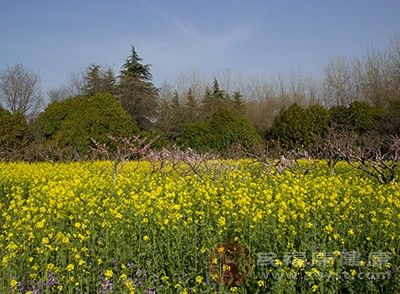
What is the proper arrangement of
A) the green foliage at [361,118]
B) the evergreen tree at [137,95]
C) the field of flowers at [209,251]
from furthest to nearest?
the evergreen tree at [137,95] → the green foliage at [361,118] → the field of flowers at [209,251]

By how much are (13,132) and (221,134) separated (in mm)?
10407

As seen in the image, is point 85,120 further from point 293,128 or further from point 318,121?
point 318,121

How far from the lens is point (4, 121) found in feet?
74.3

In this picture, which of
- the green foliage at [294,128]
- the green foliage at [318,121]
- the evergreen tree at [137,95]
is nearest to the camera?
the green foliage at [294,128]

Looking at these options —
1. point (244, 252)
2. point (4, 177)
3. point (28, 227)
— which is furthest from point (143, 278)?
point (4, 177)

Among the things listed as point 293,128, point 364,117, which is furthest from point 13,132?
point 364,117

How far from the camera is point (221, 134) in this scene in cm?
2553

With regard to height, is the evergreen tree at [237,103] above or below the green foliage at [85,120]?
above

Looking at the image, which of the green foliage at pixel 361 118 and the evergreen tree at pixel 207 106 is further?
the evergreen tree at pixel 207 106

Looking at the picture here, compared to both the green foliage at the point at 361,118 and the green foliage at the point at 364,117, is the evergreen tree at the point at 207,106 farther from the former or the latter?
the green foliage at the point at 364,117

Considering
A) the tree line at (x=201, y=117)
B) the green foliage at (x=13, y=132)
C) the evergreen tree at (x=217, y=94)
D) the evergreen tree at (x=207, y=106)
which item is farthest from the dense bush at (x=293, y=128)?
the green foliage at (x=13, y=132)

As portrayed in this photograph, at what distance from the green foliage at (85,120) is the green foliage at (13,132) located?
47.7 inches

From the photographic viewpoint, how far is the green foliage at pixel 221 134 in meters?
25.4

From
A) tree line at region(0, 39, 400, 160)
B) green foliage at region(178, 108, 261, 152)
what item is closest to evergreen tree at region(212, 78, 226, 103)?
tree line at region(0, 39, 400, 160)
